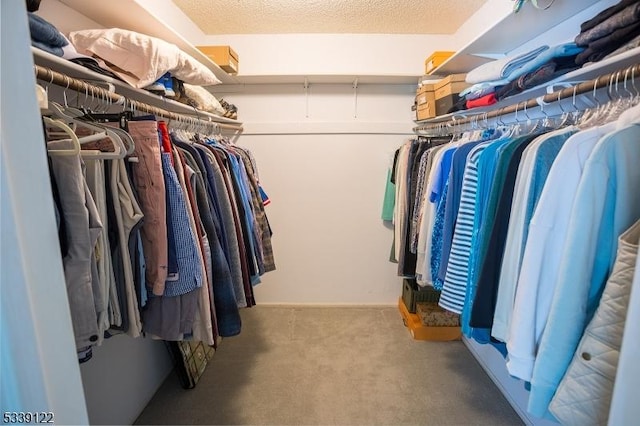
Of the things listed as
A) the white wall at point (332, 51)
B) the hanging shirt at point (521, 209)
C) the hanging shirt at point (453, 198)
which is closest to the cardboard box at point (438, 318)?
the hanging shirt at point (453, 198)

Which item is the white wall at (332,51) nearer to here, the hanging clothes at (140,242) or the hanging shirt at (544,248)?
the hanging clothes at (140,242)

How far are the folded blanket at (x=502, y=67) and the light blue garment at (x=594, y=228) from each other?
71cm

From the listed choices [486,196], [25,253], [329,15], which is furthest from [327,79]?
[25,253]

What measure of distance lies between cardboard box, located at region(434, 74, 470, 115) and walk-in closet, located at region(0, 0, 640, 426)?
0.01m

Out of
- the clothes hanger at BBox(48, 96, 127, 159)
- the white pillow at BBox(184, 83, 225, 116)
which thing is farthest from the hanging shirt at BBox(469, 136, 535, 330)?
the white pillow at BBox(184, 83, 225, 116)

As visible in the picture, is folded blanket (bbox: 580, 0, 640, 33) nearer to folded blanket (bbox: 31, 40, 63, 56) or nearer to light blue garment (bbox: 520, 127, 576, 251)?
light blue garment (bbox: 520, 127, 576, 251)

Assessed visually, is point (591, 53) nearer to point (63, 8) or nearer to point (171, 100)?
point (171, 100)

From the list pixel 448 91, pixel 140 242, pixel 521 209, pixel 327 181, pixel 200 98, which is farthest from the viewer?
pixel 327 181

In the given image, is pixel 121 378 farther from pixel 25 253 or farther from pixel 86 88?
pixel 25 253

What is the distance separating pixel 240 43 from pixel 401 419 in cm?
281

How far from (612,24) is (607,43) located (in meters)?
0.06

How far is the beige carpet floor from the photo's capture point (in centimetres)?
157

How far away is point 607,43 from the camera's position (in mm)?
907

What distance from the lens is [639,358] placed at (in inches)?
17.8
